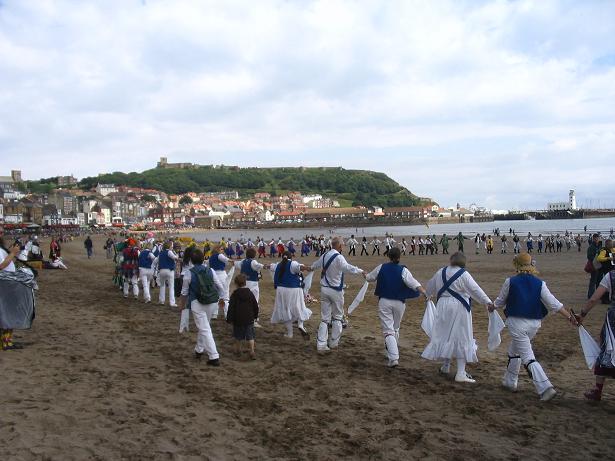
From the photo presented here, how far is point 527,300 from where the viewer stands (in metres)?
6.84

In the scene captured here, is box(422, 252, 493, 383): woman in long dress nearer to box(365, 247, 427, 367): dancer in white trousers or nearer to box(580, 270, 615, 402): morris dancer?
box(365, 247, 427, 367): dancer in white trousers

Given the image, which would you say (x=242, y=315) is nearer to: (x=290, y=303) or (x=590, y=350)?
(x=290, y=303)

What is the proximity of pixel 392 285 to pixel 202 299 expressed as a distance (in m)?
3.00

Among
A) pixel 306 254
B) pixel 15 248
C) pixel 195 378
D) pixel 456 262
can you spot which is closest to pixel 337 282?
pixel 456 262

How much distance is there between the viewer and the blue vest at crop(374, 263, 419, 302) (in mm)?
8312

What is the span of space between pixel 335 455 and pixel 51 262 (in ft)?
88.5

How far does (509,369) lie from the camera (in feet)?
23.3

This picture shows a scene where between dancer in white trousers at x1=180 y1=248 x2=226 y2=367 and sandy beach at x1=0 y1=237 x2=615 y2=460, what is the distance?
279 mm

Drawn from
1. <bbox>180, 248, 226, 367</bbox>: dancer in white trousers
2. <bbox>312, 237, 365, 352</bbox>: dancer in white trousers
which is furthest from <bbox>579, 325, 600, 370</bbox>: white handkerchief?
<bbox>180, 248, 226, 367</bbox>: dancer in white trousers

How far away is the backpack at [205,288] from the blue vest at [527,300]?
14.5 feet

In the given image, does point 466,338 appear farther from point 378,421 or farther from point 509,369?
point 378,421

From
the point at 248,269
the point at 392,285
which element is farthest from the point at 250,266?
the point at 392,285

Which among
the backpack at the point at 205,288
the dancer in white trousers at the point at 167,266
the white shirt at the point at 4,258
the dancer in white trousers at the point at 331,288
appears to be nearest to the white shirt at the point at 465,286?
the dancer in white trousers at the point at 331,288

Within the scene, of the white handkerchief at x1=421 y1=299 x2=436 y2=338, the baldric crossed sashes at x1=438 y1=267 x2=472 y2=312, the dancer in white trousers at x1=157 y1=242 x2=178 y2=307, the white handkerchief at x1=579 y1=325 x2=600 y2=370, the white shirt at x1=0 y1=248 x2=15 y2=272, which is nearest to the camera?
the white handkerchief at x1=579 y1=325 x2=600 y2=370
